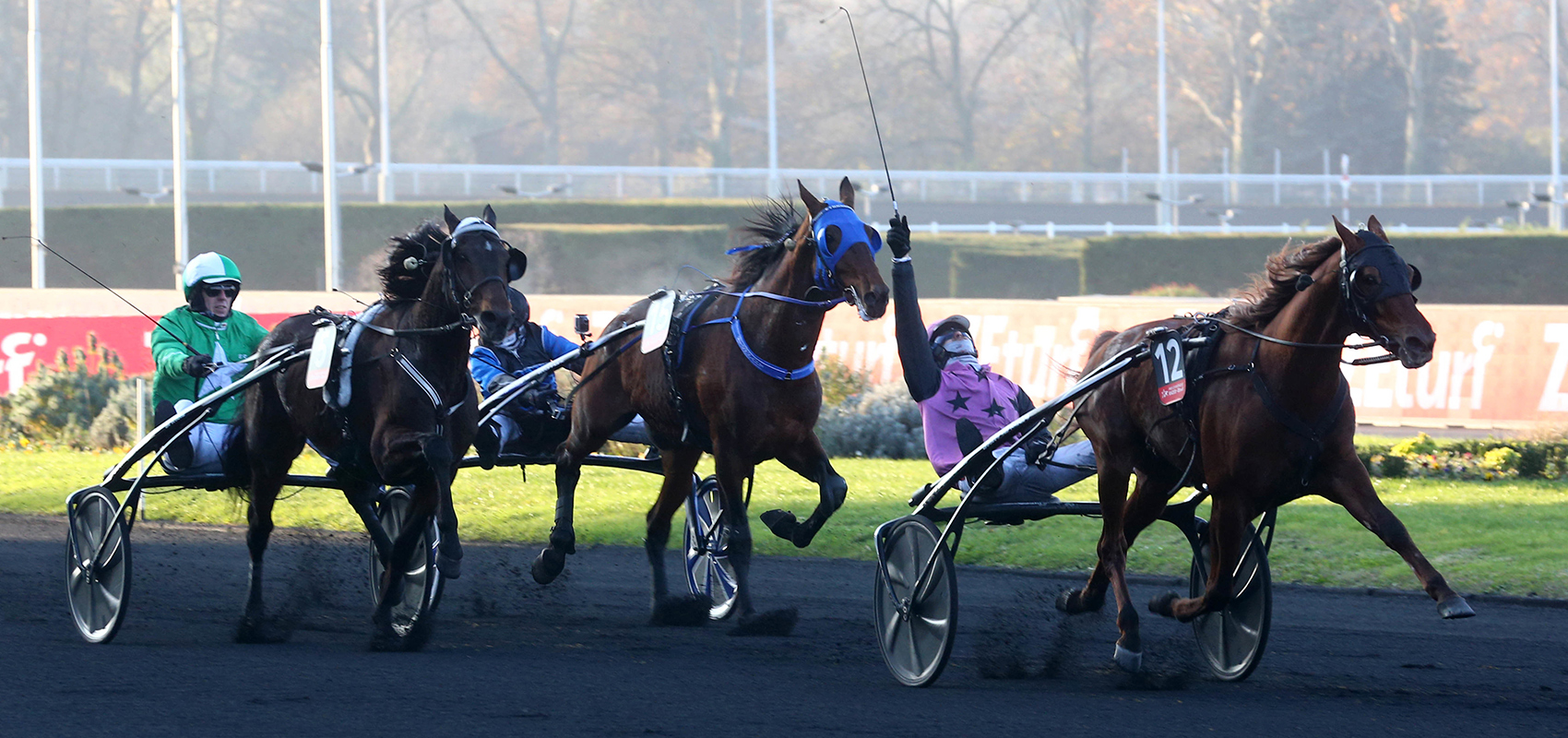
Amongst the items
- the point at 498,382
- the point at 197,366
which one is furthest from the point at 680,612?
the point at 197,366

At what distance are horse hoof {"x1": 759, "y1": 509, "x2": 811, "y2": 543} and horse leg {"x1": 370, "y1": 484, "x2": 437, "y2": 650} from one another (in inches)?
48.7

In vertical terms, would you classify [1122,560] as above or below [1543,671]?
above

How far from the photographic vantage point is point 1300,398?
5191 mm

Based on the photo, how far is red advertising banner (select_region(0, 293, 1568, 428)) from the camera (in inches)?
526

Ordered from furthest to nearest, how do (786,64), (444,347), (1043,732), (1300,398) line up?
(786,64)
(444,347)
(1300,398)
(1043,732)

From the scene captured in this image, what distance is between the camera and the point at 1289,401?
520cm

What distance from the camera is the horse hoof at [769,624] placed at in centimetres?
671

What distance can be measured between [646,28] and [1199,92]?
16709 mm

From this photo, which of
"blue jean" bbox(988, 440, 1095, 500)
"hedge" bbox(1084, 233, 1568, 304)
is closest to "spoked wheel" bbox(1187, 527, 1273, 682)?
"blue jean" bbox(988, 440, 1095, 500)

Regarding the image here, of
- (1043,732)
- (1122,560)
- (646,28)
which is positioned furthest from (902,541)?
(646,28)

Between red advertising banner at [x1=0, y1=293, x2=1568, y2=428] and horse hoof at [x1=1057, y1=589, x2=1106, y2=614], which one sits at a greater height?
red advertising banner at [x1=0, y1=293, x2=1568, y2=428]

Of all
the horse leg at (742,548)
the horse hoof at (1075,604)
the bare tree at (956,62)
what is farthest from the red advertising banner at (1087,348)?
the bare tree at (956,62)

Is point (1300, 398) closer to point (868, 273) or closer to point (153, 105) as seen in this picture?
point (868, 273)

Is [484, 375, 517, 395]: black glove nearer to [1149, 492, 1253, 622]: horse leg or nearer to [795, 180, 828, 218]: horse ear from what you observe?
[795, 180, 828, 218]: horse ear
